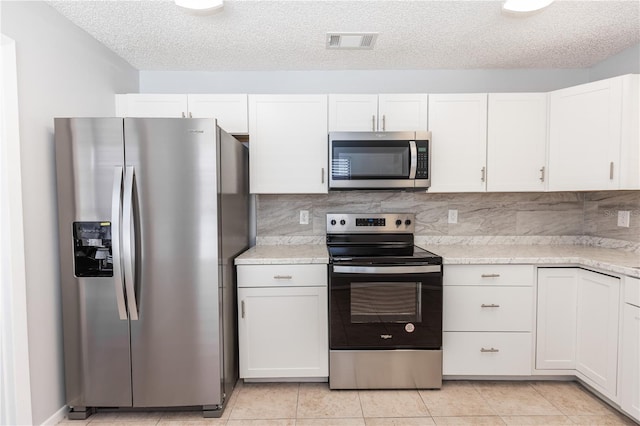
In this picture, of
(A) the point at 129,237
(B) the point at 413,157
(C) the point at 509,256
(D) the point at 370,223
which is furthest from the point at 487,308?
(A) the point at 129,237

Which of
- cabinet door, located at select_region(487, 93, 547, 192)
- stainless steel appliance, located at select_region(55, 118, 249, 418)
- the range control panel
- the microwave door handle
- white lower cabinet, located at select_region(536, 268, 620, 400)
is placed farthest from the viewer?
the range control panel

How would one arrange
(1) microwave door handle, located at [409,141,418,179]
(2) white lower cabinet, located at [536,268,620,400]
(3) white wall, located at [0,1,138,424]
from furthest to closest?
(1) microwave door handle, located at [409,141,418,179], (2) white lower cabinet, located at [536,268,620,400], (3) white wall, located at [0,1,138,424]

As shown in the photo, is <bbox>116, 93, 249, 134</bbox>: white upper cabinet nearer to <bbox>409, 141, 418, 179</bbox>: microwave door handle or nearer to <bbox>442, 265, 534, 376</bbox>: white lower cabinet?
<bbox>409, 141, 418, 179</bbox>: microwave door handle

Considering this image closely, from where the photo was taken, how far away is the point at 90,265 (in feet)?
6.07

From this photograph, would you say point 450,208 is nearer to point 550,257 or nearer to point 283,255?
point 550,257

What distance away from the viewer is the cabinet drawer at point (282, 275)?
2.22m

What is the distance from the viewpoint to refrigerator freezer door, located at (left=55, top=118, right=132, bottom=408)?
71.6 inches

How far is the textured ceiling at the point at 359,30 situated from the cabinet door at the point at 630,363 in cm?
174

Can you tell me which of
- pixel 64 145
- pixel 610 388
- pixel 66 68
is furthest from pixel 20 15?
pixel 610 388

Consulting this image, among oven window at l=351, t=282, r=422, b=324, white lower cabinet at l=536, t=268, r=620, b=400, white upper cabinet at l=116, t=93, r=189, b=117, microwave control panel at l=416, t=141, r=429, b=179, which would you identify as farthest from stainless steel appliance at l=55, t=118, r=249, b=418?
white lower cabinet at l=536, t=268, r=620, b=400

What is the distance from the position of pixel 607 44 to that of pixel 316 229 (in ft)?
8.19

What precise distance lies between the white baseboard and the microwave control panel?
8.66 ft

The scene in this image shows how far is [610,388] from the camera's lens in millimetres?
1965

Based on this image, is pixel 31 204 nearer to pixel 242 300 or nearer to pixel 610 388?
pixel 242 300
